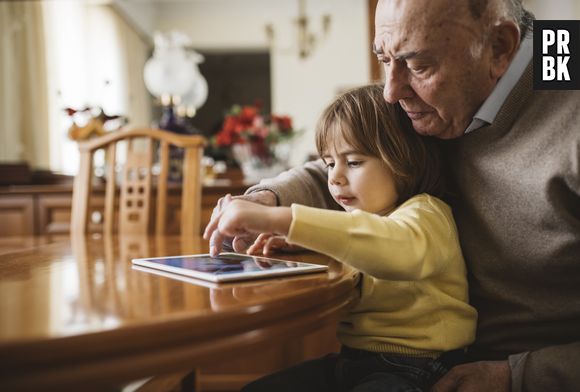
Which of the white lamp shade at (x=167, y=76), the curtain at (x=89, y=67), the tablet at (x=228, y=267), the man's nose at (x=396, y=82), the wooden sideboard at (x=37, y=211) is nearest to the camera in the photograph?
the tablet at (x=228, y=267)

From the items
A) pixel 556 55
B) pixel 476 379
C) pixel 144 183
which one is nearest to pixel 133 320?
pixel 476 379

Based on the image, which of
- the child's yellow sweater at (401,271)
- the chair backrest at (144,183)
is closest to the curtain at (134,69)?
the chair backrest at (144,183)

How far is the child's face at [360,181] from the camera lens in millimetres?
1081

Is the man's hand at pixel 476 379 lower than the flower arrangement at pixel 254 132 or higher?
lower

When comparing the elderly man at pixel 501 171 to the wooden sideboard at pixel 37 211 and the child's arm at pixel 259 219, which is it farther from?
the wooden sideboard at pixel 37 211

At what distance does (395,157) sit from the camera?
107 centimetres

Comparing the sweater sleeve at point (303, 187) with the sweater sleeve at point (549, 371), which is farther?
the sweater sleeve at point (303, 187)

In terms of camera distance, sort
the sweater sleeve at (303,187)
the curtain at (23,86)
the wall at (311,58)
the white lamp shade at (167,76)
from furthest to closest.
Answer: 1. the wall at (311,58)
2. the curtain at (23,86)
3. the white lamp shade at (167,76)
4. the sweater sleeve at (303,187)

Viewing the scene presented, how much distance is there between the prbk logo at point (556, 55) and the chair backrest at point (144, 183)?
3.56 feet

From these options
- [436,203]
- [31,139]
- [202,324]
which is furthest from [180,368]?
[31,139]

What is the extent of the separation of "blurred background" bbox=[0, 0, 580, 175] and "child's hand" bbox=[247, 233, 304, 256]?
2.83 metres

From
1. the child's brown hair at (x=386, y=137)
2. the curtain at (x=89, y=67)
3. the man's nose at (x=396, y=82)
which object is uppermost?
the curtain at (x=89, y=67)

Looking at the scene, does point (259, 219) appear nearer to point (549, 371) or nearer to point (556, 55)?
point (549, 371)

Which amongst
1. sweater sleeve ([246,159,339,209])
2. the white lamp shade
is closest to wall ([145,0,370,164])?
the white lamp shade
